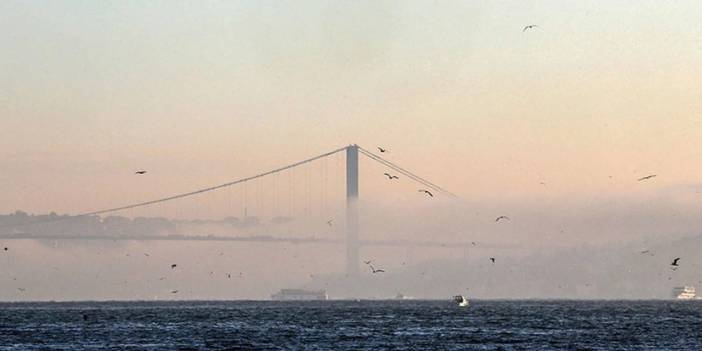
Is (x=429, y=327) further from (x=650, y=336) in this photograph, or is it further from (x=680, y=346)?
(x=680, y=346)

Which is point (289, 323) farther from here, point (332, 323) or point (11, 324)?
point (11, 324)

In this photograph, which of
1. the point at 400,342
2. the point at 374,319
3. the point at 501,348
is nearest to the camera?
the point at 501,348

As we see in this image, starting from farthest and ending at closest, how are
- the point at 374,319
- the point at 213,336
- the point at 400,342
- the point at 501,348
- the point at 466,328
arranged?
1. the point at 374,319
2. the point at 466,328
3. the point at 213,336
4. the point at 400,342
5. the point at 501,348

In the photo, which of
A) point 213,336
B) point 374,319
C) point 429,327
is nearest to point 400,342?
point 213,336

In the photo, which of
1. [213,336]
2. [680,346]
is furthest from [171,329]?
[680,346]

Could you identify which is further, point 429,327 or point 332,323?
point 332,323

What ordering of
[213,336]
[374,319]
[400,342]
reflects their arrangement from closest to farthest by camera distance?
[400,342]
[213,336]
[374,319]

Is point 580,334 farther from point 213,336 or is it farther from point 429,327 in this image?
point 213,336

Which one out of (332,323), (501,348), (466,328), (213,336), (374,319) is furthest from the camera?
(374,319)

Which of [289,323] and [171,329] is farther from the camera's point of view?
[289,323]
